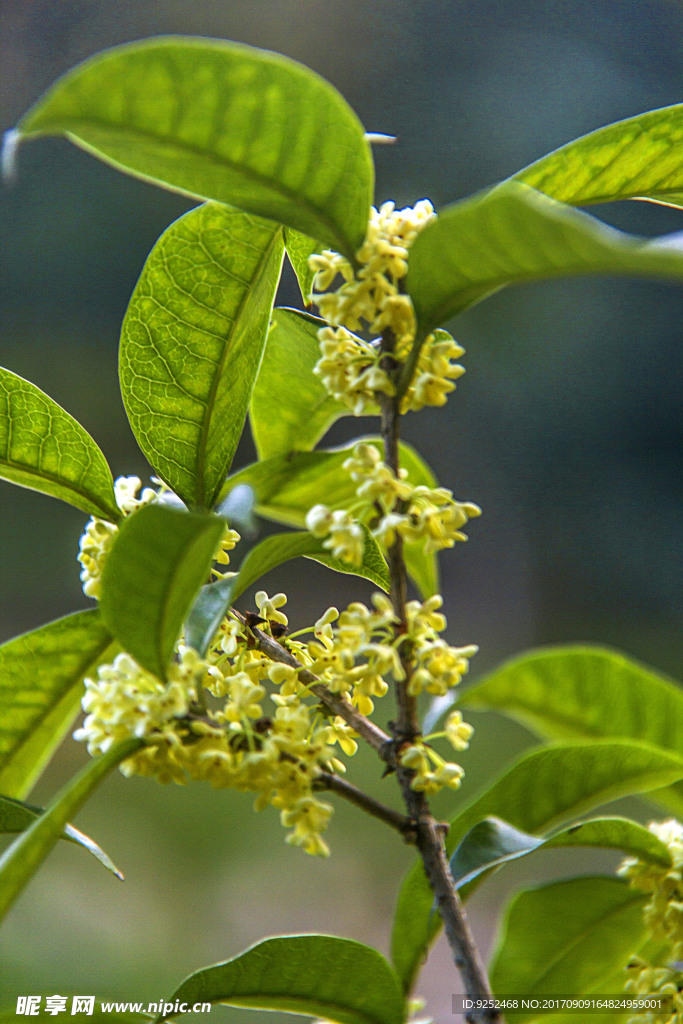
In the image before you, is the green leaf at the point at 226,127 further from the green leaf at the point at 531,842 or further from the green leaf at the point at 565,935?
the green leaf at the point at 565,935

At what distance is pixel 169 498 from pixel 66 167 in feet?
15.3

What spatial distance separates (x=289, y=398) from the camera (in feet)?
2.33

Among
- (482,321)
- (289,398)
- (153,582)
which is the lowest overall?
(153,582)

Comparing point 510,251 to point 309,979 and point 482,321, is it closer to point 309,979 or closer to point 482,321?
point 309,979

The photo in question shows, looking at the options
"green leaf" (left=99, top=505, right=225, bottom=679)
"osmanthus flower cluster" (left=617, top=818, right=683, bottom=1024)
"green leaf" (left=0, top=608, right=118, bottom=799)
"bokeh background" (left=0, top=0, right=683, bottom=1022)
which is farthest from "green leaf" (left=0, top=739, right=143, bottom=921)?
"bokeh background" (left=0, top=0, right=683, bottom=1022)

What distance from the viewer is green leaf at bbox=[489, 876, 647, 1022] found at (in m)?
0.67

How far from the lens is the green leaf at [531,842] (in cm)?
54

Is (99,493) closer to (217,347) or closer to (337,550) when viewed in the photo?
(217,347)

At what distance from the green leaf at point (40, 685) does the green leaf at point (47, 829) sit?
0.58ft

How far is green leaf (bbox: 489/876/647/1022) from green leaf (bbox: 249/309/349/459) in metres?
0.43

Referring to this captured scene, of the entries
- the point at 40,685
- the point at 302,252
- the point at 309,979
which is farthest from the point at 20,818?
the point at 302,252

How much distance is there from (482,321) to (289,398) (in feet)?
14.1

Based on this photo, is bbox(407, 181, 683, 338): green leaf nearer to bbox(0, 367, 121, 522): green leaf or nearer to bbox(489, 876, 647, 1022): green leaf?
bbox(0, 367, 121, 522): green leaf

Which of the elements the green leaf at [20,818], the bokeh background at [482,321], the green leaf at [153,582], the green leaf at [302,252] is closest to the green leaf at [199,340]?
the green leaf at [302,252]
